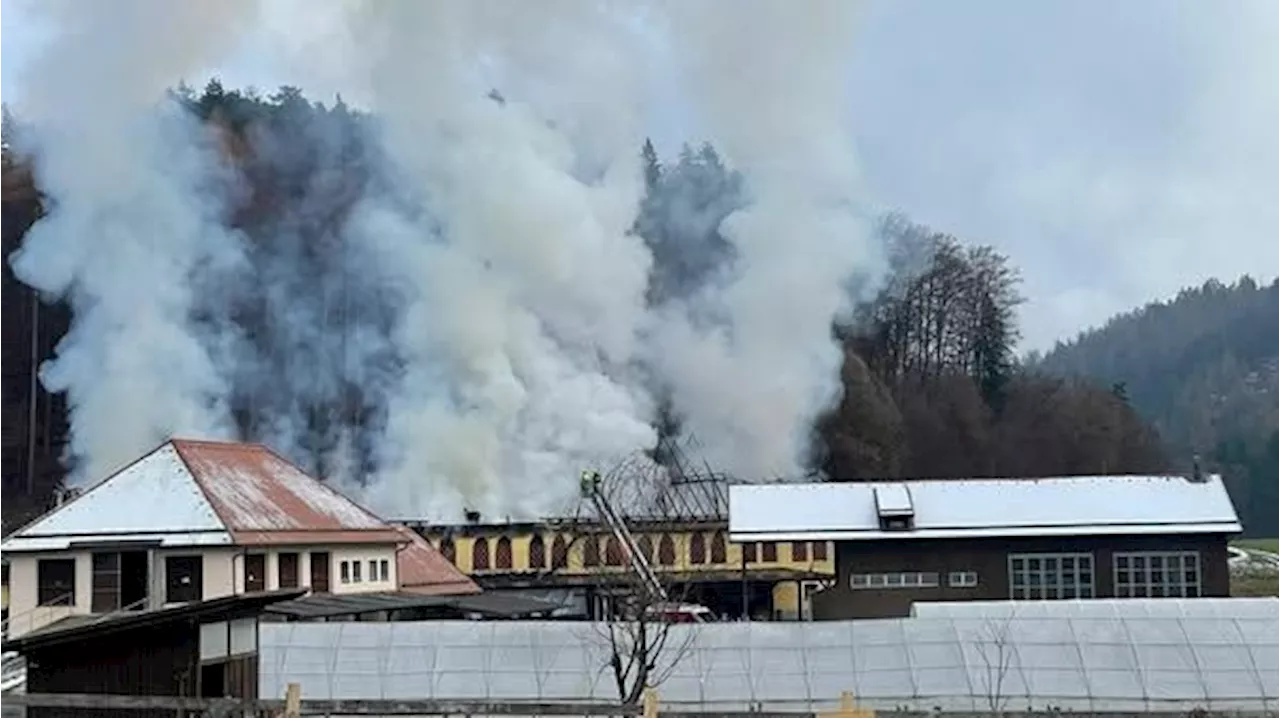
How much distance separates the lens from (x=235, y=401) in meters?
86.0

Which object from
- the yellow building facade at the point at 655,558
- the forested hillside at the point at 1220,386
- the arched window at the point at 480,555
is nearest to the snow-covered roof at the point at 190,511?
the yellow building facade at the point at 655,558

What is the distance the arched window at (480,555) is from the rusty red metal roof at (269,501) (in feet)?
58.4

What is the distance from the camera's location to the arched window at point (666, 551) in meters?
69.8

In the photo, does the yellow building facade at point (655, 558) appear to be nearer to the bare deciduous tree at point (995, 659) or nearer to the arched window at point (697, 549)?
the arched window at point (697, 549)

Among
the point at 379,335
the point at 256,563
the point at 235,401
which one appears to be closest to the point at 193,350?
the point at 235,401

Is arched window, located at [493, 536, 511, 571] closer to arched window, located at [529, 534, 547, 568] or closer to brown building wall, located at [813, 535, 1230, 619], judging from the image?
arched window, located at [529, 534, 547, 568]

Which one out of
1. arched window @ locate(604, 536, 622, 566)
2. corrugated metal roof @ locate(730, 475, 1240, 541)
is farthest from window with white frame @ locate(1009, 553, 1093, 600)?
arched window @ locate(604, 536, 622, 566)

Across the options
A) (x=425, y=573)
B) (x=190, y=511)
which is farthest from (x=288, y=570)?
(x=425, y=573)

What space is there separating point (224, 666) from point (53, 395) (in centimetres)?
7228

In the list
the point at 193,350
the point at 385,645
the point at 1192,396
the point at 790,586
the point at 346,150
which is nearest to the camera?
the point at 385,645

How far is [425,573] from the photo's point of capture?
2304 inches

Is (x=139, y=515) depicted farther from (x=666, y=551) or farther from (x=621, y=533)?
(x=666, y=551)

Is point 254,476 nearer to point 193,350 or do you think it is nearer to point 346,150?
point 193,350

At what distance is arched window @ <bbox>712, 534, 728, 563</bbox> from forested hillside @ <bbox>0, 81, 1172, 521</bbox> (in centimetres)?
1821
